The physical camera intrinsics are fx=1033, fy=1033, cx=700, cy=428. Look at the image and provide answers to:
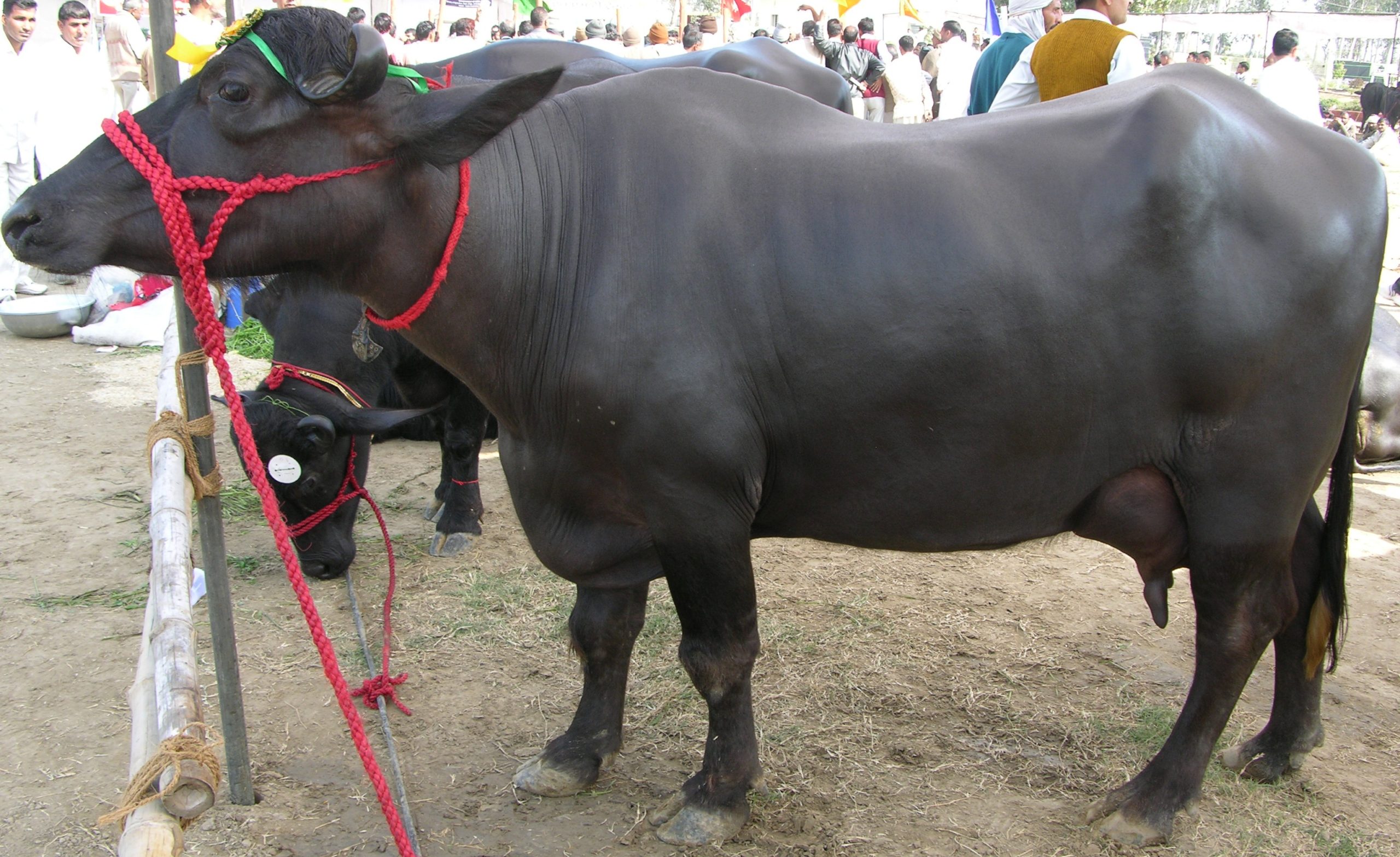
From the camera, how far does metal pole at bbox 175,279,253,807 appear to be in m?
2.97

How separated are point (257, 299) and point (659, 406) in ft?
9.26

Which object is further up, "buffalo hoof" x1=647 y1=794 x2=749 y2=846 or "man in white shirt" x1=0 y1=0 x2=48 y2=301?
"man in white shirt" x1=0 y1=0 x2=48 y2=301

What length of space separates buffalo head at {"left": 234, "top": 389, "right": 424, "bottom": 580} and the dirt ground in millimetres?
237

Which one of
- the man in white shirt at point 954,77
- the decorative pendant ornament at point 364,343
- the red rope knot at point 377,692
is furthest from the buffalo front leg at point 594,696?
the man in white shirt at point 954,77

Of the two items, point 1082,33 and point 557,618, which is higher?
point 1082,33

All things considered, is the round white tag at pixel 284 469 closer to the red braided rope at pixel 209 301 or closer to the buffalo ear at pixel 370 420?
the buffalo ear at pixel 370 420

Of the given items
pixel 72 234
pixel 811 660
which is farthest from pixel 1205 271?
pixel 72 234

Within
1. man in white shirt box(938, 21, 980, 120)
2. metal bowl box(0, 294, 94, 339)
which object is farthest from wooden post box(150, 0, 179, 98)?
man in white shirt box(938, 21, 980, 120)

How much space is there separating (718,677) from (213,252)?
161 cm

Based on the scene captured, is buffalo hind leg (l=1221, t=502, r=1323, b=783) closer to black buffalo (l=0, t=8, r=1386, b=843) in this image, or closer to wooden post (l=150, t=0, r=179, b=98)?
black buffalo (l=0, t=8, r=1386, b=843)

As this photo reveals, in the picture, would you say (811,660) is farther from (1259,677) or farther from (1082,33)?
(1082,33)

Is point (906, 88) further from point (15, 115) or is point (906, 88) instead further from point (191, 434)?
point (191, 434)

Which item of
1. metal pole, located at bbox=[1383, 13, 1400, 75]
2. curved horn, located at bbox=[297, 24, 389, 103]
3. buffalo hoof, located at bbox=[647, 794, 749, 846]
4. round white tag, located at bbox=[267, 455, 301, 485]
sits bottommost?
buffalo hoof, located at bbox=[647, 794, 749, 846]

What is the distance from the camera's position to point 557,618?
4266 millimetres
